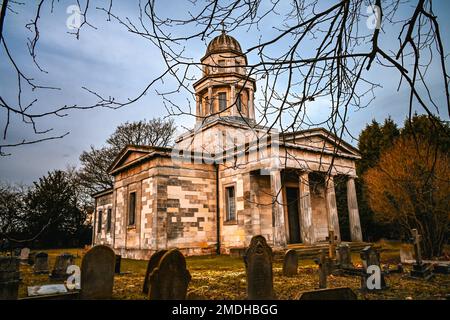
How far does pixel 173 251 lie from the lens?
520cm

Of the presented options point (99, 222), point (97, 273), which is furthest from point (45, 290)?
point (99, 222)

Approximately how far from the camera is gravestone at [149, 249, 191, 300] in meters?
4.88

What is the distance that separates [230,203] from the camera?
16.6 meters

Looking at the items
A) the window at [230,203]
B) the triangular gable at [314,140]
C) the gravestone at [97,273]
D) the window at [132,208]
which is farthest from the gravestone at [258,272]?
the window at [132,208]

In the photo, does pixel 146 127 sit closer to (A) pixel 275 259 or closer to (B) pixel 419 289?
(A) pixel 275 259

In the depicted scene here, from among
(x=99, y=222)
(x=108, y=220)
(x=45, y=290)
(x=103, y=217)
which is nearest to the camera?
(x=45, y=290)

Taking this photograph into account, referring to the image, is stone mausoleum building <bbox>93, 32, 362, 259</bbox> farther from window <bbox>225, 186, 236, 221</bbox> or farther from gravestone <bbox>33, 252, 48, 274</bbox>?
gravestone <bbox>33, 252, 48, 274</bbox>

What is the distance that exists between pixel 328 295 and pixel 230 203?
503 inches

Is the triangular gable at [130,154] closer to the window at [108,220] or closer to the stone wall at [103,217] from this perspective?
the stone wall at [103,217]

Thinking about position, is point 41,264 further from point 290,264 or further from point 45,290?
point 290,264

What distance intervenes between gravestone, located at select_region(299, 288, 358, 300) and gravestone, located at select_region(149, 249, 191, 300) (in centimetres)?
226

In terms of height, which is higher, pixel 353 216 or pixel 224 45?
pixel 224 45

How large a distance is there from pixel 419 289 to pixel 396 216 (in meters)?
7.47

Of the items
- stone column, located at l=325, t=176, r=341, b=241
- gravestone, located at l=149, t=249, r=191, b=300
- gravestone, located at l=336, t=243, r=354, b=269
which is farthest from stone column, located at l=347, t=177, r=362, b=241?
gravestone, located at l=149, t=249, r=191, b=300
